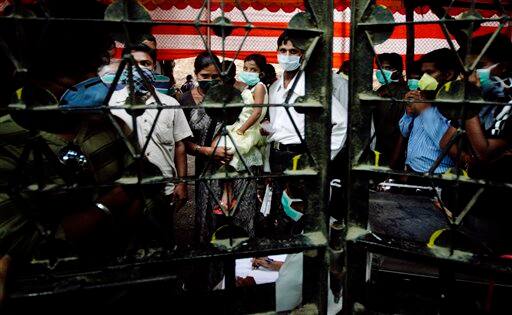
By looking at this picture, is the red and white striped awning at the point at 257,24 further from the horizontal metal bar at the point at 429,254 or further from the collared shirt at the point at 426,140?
the horizontal metal bar at the point at 429,254

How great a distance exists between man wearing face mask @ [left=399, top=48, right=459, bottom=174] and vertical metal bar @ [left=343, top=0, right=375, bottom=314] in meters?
1.80

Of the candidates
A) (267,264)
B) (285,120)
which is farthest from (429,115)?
(267,264)

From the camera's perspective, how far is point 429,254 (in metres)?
1.16

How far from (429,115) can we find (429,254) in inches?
83.4

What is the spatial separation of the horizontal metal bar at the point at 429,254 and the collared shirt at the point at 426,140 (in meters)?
1.71

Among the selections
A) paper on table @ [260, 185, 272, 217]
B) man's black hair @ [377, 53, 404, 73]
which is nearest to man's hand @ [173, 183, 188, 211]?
paper on table @ [260, 185, 272, 217]

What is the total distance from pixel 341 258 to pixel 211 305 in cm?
61

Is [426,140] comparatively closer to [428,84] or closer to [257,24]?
[428,84]

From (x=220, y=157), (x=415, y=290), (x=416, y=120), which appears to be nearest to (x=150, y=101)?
(x=220, y=157)

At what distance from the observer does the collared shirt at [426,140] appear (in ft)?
9.31

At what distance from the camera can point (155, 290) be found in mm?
1107

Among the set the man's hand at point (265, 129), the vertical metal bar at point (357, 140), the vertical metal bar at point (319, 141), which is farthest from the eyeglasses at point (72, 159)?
the man's hand at point (265, 129)

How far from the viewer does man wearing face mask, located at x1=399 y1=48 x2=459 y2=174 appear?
281cm

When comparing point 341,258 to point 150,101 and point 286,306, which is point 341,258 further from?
point 150,101
